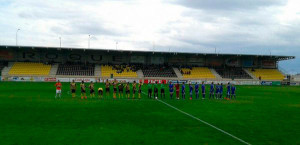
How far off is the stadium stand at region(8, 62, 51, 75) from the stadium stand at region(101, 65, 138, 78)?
1292 centimetres

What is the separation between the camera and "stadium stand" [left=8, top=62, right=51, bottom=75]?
6322 cm

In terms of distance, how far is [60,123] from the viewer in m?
14.4

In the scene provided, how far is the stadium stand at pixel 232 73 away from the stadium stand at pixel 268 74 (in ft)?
10.2

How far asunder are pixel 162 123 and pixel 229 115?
5.51 m

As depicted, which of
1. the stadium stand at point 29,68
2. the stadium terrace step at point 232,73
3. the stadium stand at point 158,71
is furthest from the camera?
the stadium terrace step at point 232,73

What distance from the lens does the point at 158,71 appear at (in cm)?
7194

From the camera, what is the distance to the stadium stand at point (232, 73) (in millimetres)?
73694

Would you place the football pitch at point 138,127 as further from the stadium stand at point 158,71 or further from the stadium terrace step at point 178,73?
the stadium terrace step at point 178,73

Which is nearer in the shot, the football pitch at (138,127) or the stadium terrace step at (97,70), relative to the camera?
Result: the football pitch at (138,127)

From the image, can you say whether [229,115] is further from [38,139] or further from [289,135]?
[38,139]

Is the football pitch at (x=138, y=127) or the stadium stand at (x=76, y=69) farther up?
the stadium stand at (x=76, y=69)

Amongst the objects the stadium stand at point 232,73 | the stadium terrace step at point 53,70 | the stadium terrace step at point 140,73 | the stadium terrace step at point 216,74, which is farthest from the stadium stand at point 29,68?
the stadium stand at point 232,73

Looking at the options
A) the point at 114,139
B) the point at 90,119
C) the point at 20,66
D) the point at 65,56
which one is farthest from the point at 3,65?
the point at 114,139

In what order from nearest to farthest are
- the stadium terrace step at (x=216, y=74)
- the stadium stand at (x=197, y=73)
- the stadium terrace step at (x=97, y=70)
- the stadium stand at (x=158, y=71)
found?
the stadium terrace step at (x=97, y=70) → the stadium stand at (x=158, y=71) → the stadium stand at (x=197, y=73) → the stadium terrace step at (x=216, y=74)
